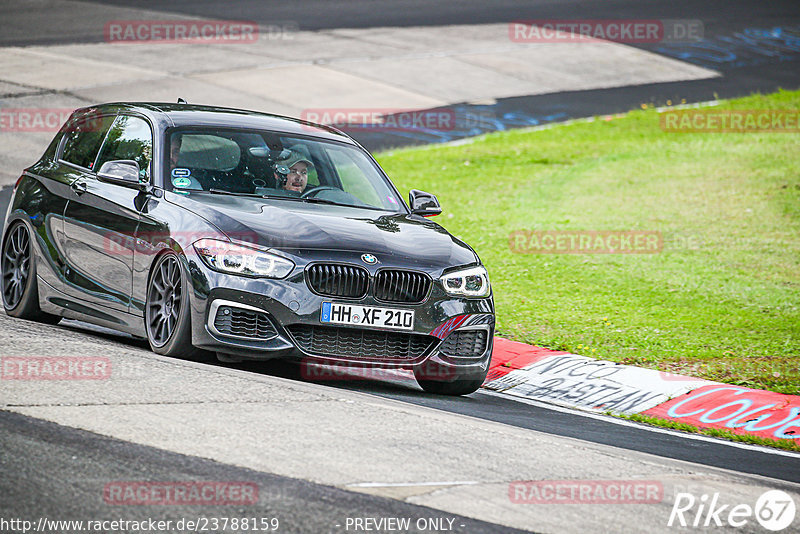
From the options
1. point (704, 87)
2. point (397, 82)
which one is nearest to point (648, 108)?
point (704, 87)

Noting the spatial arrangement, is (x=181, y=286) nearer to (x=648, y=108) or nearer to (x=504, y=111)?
(x=504, y=111)

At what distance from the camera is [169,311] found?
7.75 meters

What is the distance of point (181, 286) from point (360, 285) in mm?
1146

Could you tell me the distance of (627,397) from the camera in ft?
29.9

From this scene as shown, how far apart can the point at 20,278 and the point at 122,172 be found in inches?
76.6

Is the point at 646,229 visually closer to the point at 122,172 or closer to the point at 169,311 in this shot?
the point at 122,172

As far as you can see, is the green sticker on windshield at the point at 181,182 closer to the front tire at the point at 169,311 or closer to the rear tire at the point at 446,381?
the front tire at the point at 169,311

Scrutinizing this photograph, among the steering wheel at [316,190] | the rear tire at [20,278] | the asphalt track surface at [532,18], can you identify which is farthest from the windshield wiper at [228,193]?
the asphalt track surface at [532,18]

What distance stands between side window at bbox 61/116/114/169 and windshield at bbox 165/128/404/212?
1064 millimetres

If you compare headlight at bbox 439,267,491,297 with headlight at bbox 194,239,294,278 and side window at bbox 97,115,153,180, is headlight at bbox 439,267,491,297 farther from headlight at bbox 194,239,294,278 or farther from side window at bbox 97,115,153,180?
side window at bbox 97,115,153,180

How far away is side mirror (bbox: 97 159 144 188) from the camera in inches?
320

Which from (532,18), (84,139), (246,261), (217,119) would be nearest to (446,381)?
(246,261)

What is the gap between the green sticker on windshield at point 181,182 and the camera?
8242 mm

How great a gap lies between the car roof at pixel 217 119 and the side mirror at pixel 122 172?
1.84 ft
